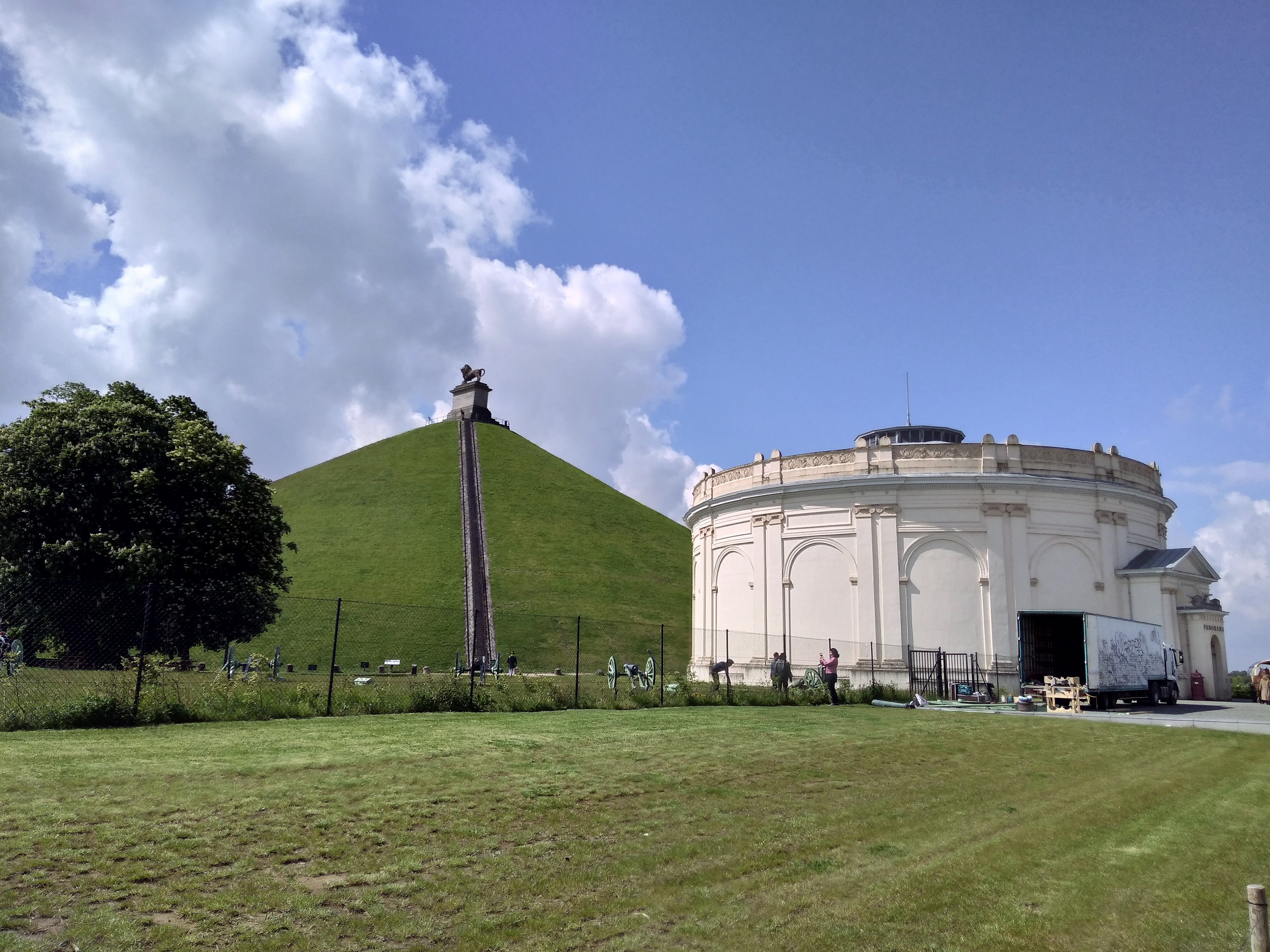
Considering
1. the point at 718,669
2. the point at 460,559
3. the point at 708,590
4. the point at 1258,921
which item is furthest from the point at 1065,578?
the point at 460,559

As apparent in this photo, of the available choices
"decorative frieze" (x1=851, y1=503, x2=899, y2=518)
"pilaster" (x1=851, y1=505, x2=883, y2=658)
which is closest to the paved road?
"pilaster" (x1=851, y1=505, x2=883, y2=658)

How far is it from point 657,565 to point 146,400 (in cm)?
4191

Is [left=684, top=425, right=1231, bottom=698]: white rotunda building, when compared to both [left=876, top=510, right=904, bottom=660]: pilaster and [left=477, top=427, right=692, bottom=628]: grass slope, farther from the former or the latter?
[left=477, top=427, right=692, bottom=628]: grass slope

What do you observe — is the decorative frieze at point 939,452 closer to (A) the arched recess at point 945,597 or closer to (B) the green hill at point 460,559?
(A) the arched recess at point 945,597

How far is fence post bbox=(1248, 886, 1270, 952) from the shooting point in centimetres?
415

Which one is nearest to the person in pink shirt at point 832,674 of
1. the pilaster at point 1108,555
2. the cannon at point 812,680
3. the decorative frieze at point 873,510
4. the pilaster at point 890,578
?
the cannon at point 812,680

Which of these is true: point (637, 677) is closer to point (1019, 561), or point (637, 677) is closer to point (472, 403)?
point (1019, 561)

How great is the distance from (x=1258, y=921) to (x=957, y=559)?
3395 centimetres

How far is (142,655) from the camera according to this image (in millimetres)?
15883

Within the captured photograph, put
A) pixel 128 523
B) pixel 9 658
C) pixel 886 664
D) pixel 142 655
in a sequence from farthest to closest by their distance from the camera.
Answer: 1. pixel 886 664
2. pixel 128 523
3. pixel 9 658
4. pixel 142 655

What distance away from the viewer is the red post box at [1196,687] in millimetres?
37469

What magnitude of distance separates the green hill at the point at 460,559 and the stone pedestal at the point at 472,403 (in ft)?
24.4

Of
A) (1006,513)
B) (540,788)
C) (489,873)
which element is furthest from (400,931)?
(1006,513)

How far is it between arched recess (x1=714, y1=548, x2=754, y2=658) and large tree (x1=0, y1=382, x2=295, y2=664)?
68.5 ft
